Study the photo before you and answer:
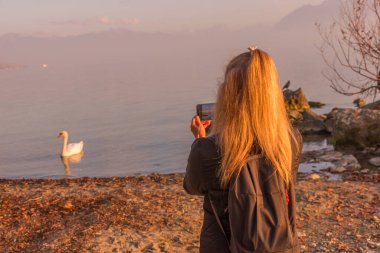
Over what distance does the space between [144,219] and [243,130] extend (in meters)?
5.04

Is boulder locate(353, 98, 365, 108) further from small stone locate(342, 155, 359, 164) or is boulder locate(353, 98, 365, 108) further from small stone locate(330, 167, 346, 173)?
small stone locate(330, 167, 346, 173)

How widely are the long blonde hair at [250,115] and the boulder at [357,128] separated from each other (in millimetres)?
14722

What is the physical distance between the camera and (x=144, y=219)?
7.43 meters

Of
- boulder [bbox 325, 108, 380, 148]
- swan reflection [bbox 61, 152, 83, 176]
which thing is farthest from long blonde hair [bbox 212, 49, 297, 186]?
swan reflection [bbox 61, 152, 83, 176]

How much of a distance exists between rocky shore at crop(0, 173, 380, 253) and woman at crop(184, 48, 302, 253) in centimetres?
379

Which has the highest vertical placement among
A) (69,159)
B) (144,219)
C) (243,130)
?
(243,130)

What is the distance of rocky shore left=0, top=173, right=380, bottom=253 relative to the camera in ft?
21.4

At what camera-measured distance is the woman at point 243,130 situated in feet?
8.63

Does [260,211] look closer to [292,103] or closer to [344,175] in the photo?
[344,175]

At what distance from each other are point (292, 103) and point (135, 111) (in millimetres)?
11317

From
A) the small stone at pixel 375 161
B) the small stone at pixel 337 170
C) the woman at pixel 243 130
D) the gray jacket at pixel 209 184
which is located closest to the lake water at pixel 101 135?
the small stone at pixel 337 170

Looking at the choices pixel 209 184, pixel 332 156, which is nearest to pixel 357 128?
pixel 332 156

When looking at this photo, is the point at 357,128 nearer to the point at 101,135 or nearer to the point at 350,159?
the point at 350,159

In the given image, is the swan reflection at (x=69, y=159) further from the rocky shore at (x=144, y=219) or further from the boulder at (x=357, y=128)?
the boulder at (x=357, y=128)
